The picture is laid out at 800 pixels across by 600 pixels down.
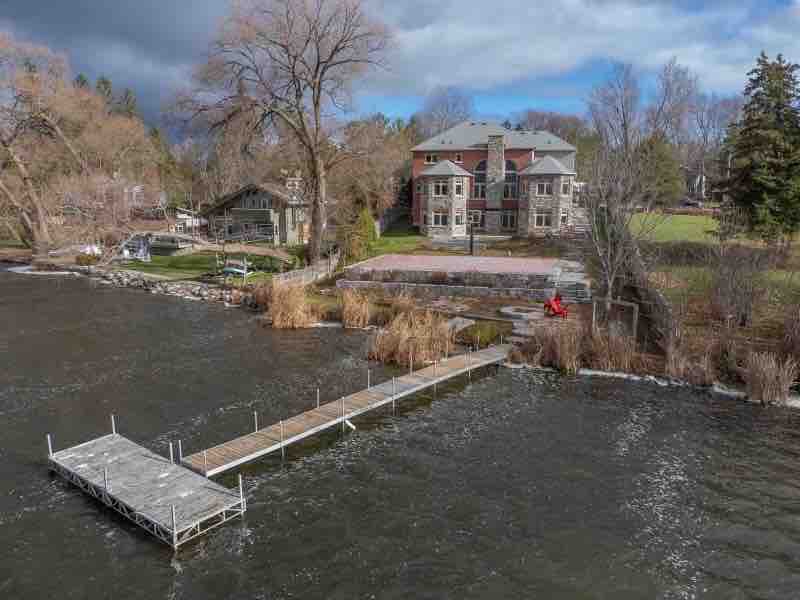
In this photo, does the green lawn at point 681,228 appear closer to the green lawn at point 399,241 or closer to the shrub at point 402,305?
the green lawn at point 399,241

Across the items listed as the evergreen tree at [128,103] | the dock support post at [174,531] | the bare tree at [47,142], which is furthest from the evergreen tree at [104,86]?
the dock support post at [174,531]

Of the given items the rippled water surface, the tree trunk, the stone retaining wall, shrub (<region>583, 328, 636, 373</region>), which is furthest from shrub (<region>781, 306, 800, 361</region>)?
the tree trunk

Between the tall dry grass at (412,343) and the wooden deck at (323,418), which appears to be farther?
the tall dry grass at (412,343)

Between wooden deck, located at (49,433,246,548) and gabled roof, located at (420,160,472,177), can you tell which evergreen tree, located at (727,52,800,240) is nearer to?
gabled roof, located at (420,160,472,177)

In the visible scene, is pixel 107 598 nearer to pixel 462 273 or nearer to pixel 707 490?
pixel 707 490

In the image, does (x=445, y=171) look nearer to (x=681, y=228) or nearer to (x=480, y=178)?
(x=480, y=178)

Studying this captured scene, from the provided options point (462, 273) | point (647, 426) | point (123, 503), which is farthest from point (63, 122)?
point (647, 426)

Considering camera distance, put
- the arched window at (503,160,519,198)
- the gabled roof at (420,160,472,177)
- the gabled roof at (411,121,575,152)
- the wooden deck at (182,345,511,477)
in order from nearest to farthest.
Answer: the wooden deck at (182,345,511,477) < the gabled roof at (420,160,472,177) < the gabled roof at (411,121,575,152) < the arched window at (503,160,519,198)

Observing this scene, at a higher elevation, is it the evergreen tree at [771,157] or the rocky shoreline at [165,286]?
the evergreen tree at [771,157]

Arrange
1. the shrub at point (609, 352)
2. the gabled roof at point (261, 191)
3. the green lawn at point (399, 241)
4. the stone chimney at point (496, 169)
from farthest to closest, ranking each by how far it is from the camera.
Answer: the stone chimney at point (496, 169) < the gabled roof at point (261, 191) < the green lawn at point (399, 241) < the shrub at point (609, 352)
